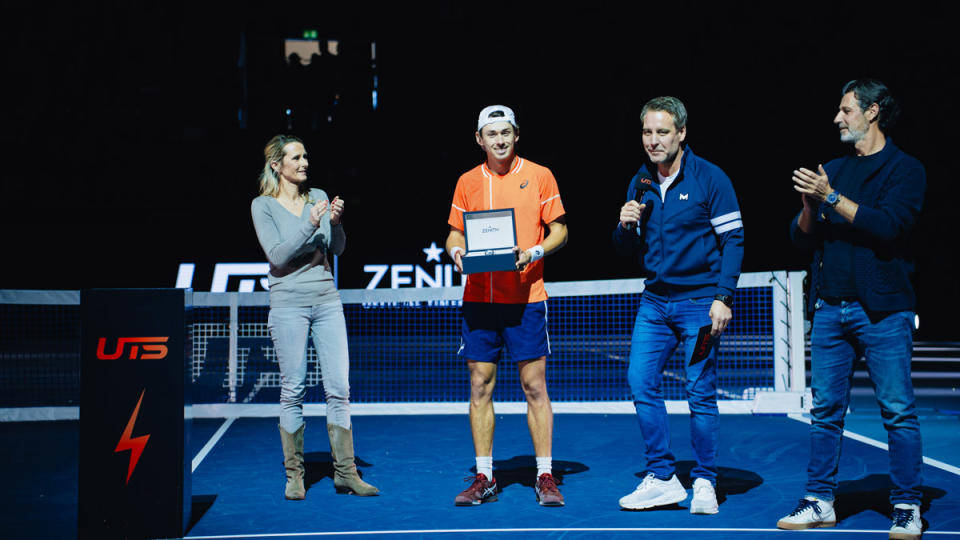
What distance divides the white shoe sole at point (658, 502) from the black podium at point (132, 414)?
2173 mm

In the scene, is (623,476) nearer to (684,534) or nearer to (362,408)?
(684,534)

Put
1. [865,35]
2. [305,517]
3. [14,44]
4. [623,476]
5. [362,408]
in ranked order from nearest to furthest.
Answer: [305,517] → [623,476] → [362,408] → [865,35] → [14,44]

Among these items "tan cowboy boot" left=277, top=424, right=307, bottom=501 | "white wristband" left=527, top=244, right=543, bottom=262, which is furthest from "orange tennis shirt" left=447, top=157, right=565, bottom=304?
"tan cowboy boot" left=277, top=424, right=307, bottom=501

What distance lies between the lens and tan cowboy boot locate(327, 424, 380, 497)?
4.94m

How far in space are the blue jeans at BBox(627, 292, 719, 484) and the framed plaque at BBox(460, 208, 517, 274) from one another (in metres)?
0.79

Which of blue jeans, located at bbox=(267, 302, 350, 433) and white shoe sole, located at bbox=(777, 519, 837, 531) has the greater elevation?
blue jeans, located at bbox=(267, 302, 350, 433)

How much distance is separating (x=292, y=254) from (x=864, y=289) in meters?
2.91

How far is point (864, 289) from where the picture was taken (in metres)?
3.91

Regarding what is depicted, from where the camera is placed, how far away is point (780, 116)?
58.6 ft

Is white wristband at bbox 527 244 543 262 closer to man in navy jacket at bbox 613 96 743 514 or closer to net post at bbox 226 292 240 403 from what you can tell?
man in navy jacket at bbox 613 96 743 514

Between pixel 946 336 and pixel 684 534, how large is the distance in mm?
16434

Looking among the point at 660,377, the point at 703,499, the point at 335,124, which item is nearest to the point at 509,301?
the point at 660,377

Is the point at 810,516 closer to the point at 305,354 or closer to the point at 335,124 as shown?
the point at 305,354

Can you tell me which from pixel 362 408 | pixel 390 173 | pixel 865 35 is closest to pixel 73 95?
pixel 390 173
